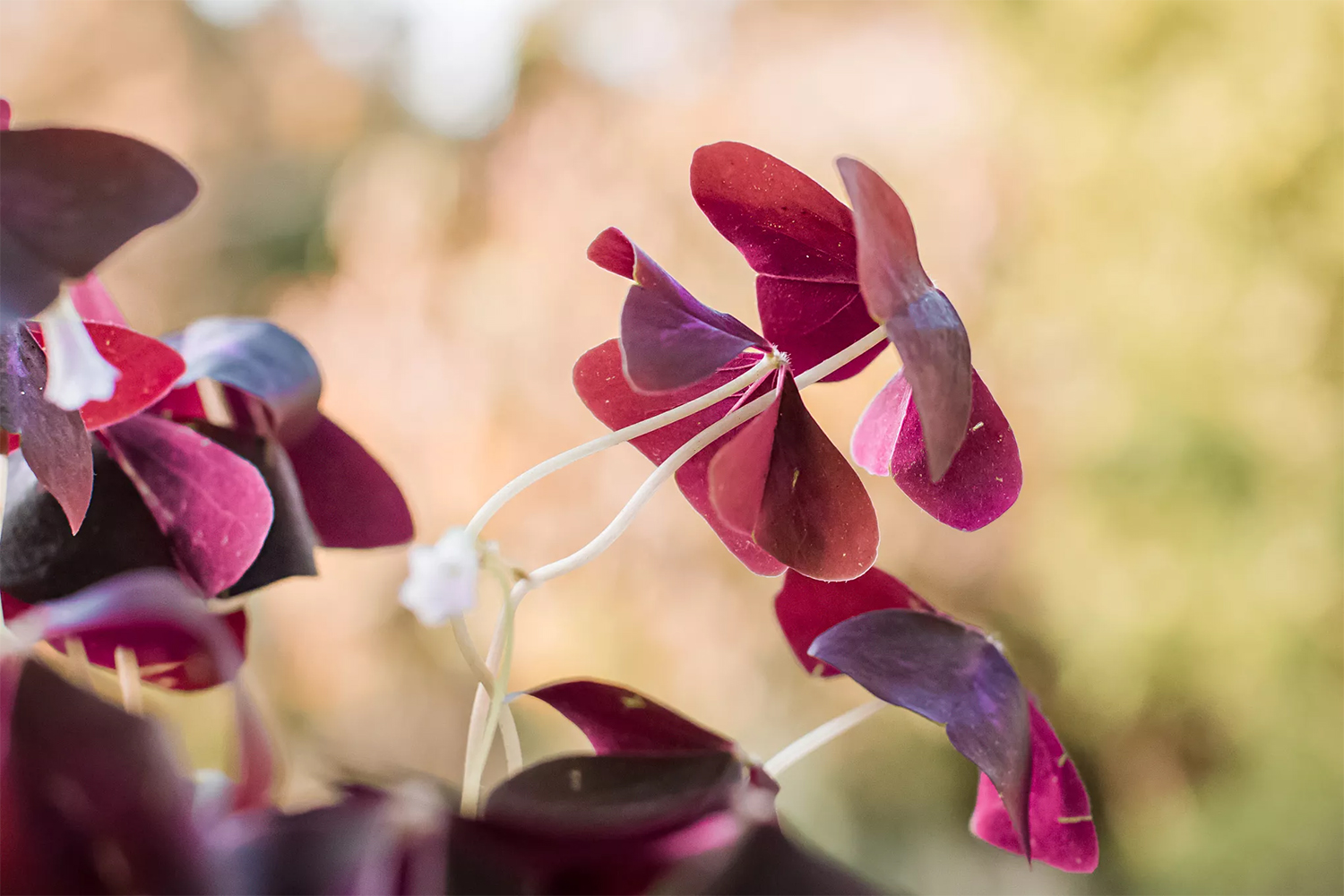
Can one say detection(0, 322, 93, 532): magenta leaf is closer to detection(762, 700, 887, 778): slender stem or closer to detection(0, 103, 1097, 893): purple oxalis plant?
detection(0, 103, 1097, 893): purple oxalis plant

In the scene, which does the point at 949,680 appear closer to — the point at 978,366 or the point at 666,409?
the point at 666,409

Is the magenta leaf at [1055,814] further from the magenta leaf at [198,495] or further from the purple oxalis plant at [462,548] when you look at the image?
the magenta leaf at [198,495]

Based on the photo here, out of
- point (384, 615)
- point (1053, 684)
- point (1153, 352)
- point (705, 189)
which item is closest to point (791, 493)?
point (705, 189)

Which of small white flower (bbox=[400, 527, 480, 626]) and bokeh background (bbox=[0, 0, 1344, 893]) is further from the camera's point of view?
bokeh background (bbox=[0, 0, 1344, 893])

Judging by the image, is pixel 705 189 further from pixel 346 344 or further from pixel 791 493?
pixel 346 344

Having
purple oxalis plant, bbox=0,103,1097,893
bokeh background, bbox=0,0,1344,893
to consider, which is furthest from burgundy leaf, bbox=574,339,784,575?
bokeh background, bbox=0,0,1344,893

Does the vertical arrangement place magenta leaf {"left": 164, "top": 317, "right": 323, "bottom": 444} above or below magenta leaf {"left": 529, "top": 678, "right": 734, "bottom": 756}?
above
